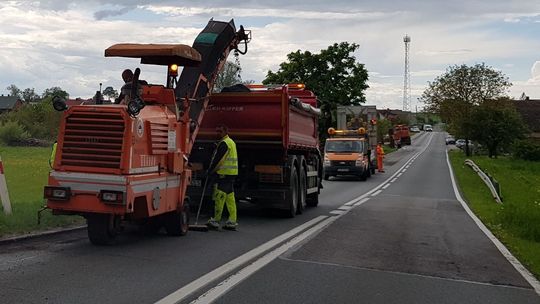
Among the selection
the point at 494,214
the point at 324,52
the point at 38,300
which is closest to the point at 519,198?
the point at 494,214

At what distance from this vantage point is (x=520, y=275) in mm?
7996

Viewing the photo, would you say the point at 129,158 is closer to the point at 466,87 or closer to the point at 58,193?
the point at 58,193

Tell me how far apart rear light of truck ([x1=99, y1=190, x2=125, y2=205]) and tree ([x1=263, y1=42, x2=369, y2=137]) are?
46.3 meters

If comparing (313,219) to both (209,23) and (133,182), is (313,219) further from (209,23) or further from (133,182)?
(133,182)

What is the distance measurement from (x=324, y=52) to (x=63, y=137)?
47.4 meters

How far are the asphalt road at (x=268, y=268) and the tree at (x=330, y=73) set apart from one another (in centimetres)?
4204

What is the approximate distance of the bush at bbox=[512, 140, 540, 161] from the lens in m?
49.2

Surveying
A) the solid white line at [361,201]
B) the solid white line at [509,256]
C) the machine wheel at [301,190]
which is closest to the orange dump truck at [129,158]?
the machine wheel at [301,190]

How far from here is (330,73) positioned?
177ft

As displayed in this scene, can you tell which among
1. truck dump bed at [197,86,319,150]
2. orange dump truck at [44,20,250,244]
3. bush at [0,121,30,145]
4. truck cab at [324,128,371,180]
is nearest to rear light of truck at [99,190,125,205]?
orange dump truck at [44,20,250,244]

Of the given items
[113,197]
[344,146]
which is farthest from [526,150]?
[113,197]

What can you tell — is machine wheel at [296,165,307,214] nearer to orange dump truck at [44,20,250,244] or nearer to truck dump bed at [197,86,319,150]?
truck dump bed at [197,86,319,150]

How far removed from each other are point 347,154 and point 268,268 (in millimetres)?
22812

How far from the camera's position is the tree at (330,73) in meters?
53.3
